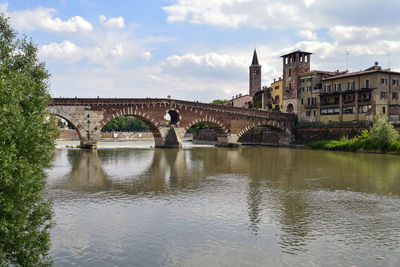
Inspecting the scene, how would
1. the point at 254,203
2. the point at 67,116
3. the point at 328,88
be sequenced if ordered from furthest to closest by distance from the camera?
1. the point at 328,88
2. the point at 67,116
3. the point at 254,203

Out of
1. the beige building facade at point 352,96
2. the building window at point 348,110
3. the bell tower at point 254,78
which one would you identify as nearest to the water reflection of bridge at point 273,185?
the beige building facade at point 352,96

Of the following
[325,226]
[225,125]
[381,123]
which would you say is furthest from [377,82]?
[325,226]

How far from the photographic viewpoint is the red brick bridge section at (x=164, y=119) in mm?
55719

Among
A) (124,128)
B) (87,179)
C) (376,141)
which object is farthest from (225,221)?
(124,128)

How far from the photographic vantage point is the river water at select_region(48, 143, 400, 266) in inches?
448

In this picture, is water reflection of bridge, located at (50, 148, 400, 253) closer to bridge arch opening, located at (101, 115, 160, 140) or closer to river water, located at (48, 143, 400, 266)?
river water, located at (48, 143, 400, 266)

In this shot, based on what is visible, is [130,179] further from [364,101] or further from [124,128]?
[124,128]

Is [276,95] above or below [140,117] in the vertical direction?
above

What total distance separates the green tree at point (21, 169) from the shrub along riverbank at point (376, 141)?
51.3 metres

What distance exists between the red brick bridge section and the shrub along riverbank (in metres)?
16.6

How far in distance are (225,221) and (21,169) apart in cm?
879

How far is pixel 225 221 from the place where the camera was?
594 inches

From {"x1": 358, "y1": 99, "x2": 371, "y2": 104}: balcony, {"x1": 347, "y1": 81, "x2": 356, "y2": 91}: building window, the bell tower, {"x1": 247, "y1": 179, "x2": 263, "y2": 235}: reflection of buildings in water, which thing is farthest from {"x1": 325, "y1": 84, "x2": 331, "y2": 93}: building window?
the bell tower

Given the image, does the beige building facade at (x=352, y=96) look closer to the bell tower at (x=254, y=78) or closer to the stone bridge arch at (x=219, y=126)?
the stone bridge arch at (x=219, y=126)
